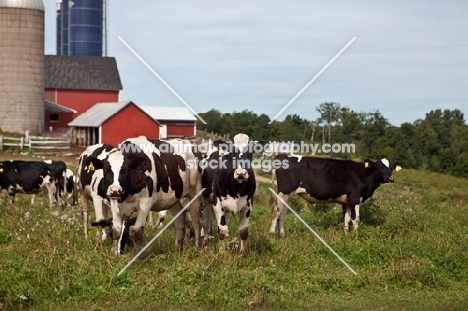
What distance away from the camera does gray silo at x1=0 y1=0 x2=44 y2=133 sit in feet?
155

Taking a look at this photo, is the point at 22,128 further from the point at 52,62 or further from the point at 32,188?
the point at 32,188

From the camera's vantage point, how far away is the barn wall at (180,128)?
5797 cm

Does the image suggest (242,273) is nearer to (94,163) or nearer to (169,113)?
(94,163)

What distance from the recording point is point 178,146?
40.3 feet

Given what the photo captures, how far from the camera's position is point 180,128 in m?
58.6

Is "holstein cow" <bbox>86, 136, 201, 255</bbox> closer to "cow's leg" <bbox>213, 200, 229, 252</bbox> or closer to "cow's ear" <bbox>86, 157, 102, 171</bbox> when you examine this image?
"cow's ear" <bbox>86, 157, 102, 171</bbox>

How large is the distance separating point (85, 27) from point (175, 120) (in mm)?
56330

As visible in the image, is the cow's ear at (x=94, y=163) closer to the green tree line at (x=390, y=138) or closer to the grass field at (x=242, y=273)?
the grass field at (x=242, y=273)

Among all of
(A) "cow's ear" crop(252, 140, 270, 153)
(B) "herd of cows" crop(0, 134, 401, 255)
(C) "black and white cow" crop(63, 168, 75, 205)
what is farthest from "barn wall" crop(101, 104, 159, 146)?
(A) "cow's ear" crop(252, 140, 270, 153)

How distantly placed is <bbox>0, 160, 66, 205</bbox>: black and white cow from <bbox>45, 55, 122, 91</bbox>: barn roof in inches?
1415

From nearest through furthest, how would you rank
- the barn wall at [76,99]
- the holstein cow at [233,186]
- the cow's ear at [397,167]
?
the holstein cow at [233,186]
the cow's ear at [397,167]
the barn wall at [76,99]

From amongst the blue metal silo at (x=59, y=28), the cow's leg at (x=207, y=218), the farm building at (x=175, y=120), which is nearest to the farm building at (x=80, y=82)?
the farm building at (x=175, y=120)

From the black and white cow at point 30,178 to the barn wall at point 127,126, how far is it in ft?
84.4

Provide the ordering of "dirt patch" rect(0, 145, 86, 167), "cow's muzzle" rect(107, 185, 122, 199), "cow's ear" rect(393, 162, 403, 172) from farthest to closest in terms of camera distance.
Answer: "dirt patch" rect(0, 145, 86, 167), "cow's ear" rect(393, 162, 403, 172), "cow's muzzle" rect(107, 185, 122, 199)
